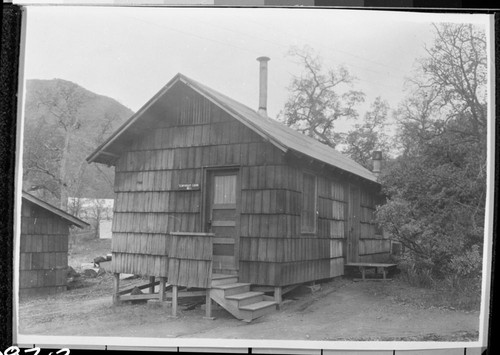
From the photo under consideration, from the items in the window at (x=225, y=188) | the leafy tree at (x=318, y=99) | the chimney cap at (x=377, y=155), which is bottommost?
the window at (x=225, y=188)

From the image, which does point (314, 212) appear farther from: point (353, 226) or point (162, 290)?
point (162, 290)

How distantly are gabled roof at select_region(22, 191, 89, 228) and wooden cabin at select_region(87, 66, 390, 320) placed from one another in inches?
9.6

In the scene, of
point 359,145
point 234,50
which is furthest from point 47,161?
point 359,145

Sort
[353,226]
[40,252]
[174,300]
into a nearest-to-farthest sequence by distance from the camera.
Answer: [40,252] < [174,300] < [353,226]

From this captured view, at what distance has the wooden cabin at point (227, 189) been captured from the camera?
3449 mm

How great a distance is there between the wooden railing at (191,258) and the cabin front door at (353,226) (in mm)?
977

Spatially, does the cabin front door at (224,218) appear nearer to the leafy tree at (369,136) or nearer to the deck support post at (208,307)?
the deck support post at (208,307)

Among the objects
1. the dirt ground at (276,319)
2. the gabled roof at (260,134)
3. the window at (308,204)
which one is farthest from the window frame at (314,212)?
the dirt ground at (276,319)

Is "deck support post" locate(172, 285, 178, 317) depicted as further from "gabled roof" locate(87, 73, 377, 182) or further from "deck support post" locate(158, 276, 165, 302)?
"gabled roof" locate(87, 73, 377, 182)

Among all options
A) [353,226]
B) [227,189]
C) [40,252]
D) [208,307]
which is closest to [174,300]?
[208,307]

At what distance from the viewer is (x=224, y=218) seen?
3502mm

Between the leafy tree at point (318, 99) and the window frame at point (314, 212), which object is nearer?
the leafy tree at point (318, 99)

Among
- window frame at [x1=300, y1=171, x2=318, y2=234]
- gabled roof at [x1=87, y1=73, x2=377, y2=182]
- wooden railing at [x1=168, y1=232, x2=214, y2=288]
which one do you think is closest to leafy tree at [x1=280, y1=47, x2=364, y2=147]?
gabled roof at [x1=87, y1=73, x2=377, y2=182]

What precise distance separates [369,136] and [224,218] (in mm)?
1133
